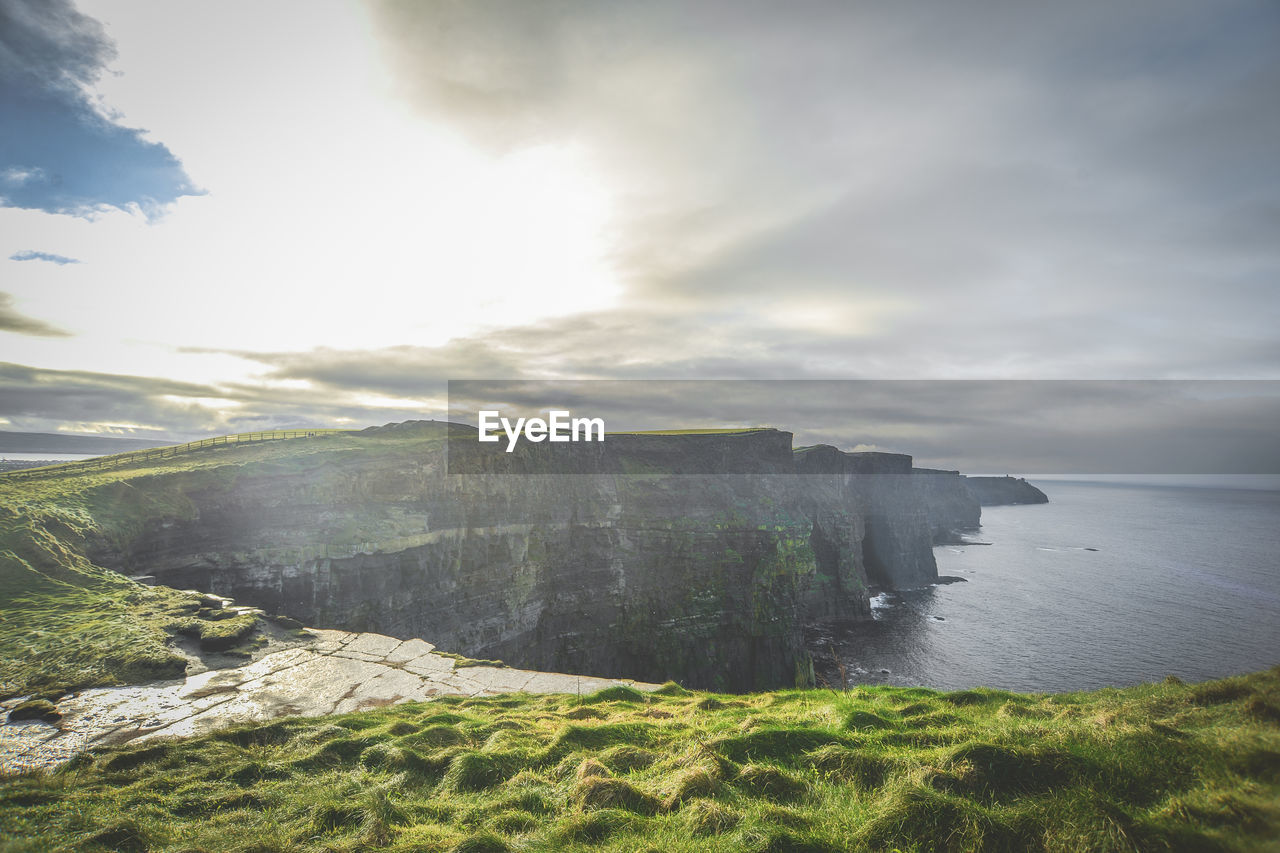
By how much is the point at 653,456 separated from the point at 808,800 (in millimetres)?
57398

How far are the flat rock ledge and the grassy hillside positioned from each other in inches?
52.7

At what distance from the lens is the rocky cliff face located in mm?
30219

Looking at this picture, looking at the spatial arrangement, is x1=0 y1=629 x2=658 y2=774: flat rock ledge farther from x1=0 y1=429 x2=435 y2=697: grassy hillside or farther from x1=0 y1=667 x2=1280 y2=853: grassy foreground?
x1=0 y1=667 x2=1280 y2=853: grassy foreground

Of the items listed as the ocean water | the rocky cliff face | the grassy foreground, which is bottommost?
the ocean water

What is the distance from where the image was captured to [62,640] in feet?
44.0

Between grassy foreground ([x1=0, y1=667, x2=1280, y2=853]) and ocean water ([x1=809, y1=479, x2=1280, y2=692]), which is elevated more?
grassy foreground ([x1=0, y1=667, x2=1280, y2=853])

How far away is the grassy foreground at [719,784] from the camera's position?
18.1 feet

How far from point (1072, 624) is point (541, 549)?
67.1m

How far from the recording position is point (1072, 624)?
62.8 metres

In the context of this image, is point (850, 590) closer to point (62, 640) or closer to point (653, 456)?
point (653, 456)

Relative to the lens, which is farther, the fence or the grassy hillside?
the fence

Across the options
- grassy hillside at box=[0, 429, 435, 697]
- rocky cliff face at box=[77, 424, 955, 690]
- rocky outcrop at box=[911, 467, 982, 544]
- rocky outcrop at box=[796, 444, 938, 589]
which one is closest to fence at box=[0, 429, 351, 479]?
grassy hillside at box=[0, 429, 435, 697]

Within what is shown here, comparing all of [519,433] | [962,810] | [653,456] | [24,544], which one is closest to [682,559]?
[653,456]

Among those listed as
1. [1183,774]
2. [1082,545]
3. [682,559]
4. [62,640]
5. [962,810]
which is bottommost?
[1082,545]
